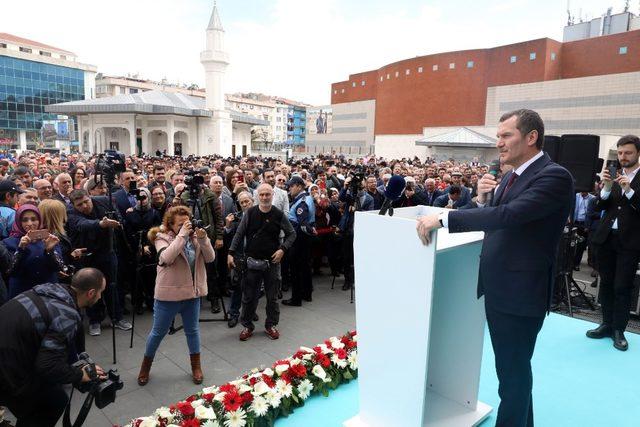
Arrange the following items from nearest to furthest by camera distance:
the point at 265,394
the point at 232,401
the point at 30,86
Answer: the point at 232,401, the point at 265,394, the point at 30,86

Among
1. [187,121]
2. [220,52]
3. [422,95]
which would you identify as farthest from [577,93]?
[187,121]

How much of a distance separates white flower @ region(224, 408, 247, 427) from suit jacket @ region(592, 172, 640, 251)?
4017mm

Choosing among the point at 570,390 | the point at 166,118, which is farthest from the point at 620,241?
the point at 166,118

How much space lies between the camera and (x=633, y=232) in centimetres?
408

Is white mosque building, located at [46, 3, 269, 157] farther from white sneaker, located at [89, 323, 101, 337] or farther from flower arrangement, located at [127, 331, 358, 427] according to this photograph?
flower arrangement, located at [127, 331, 358, 427]

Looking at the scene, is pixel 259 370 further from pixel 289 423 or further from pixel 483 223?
pixel 483 223

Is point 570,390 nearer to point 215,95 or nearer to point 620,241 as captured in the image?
point 620,241

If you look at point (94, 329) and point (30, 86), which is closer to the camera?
point (94, 329)

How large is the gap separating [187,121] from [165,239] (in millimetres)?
41512

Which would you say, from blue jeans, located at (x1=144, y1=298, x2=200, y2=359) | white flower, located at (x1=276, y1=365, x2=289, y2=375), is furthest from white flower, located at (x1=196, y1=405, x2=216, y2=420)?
blue jeans, located at (x1=144, y1=298, x2=200, y2=359)

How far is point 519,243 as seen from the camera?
2.18 metres

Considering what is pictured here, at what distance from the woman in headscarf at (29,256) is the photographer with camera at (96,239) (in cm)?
57

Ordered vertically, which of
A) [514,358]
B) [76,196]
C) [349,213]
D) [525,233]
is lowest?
[514,358]

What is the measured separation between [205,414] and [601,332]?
4163 millimetres
